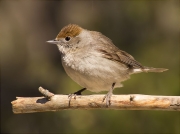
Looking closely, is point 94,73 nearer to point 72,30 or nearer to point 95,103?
point 95,103

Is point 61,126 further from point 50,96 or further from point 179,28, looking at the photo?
point 179,28

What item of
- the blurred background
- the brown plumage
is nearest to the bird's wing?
the brown plumage

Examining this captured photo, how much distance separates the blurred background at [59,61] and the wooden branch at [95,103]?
5.26 feet

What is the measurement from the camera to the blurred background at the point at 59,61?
7.51 metres

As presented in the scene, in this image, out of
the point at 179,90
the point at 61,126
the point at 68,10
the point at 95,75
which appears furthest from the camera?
the point at 68,10

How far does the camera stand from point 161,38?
900 centimetres

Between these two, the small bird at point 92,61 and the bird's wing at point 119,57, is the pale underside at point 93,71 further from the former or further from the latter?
the bird's wing at point 119,57

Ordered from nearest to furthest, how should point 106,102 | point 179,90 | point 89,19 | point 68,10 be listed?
1. point 106,102
2. point 179,90
3. point 89,19
4. point 68,10

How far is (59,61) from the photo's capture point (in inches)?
421

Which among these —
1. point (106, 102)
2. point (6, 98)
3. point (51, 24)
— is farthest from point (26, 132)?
point (106, 102)

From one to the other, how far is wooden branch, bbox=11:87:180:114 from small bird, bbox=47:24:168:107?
154mm

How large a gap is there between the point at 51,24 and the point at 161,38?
144 inches

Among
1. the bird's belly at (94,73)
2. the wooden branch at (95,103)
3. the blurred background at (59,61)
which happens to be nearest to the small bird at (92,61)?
the bird's belly at (94,73)

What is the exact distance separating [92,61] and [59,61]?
441 centimetres
